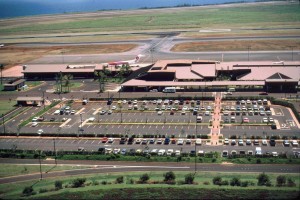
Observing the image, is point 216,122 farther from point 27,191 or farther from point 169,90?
point 27,191

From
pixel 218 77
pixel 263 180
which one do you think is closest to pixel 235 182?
pixel 263 180

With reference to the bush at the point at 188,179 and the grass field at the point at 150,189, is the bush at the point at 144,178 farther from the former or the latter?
the bush at the point at 188,179

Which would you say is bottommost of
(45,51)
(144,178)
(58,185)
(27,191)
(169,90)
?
(27,191)

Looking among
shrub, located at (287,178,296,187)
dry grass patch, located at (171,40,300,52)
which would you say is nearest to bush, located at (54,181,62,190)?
shrub, located at (287,178,296,187)

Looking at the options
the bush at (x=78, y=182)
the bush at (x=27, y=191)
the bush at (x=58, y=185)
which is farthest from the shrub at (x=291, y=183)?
the bush at (x=27, y=191)

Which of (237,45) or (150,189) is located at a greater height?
(237,45)

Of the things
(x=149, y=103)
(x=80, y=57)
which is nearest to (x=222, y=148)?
(x=149, y=103)
